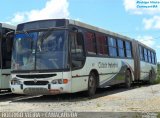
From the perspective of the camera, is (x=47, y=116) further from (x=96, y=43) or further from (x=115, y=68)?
(x=115, y=68)

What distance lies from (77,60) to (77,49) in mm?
410

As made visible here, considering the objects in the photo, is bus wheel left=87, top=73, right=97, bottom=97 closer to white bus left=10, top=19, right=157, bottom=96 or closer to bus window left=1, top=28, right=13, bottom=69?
white bus left=10, top=19, right=157, bottom=96

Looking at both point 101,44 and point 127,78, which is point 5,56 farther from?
point 127,78

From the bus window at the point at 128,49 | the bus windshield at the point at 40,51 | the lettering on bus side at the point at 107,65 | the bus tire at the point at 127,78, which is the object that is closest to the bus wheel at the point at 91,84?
the lettering on bus side at the point at 107,65

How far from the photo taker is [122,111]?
37.9 feet

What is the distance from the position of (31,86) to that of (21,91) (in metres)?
0.50

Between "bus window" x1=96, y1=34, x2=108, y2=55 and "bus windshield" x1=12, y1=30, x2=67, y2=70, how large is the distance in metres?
3.38

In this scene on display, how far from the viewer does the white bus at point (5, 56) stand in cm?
1617

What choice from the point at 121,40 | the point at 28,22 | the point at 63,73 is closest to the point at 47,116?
the point at 63,73

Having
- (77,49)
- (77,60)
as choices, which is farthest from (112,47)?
(77,60)

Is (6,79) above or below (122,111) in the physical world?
above

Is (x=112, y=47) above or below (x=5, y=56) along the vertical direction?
above

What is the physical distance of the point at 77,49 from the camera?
50.4 feet

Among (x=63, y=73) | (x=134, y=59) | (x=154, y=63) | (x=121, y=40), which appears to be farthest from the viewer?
(x=154, y=63)
